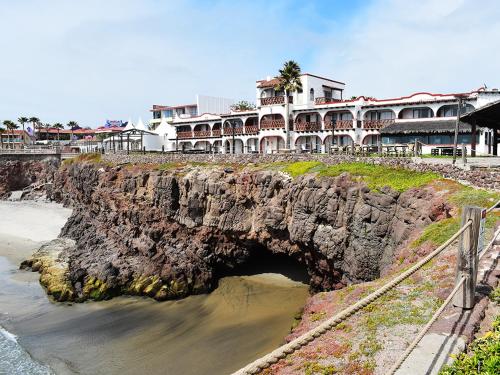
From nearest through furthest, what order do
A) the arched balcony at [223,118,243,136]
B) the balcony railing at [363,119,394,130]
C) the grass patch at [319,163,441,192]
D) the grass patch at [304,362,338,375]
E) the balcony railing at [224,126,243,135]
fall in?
the grass patch at [304,362,338,375] < the grass patch at [319,163,441,192] < the balcony railing at [363,119,394,130] < the balcony railing at [224,126,243,135] < the arched balcony at [223,118,243,136]

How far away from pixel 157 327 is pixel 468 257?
24166 mm

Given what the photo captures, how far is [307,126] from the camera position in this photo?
58.4 meters

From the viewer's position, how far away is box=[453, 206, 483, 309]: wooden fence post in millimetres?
8664

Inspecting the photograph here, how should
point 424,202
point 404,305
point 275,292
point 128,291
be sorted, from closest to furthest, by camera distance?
point 404,305, point 424,202, point 275,292, point 128,291

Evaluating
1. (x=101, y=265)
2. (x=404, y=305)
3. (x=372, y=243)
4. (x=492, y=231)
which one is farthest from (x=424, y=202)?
(x=101, y=265)

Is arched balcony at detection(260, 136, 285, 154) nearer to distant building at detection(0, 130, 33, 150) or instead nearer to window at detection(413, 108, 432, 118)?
window at detection(413, 108, 432, 118)

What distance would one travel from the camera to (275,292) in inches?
1286

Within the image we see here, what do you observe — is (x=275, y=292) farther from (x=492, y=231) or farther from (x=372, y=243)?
(x=492, y=231)

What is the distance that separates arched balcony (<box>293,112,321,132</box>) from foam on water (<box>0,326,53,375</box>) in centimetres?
4372

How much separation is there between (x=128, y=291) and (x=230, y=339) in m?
13.6

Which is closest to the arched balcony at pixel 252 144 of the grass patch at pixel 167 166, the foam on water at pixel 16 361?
the grass patch at pixel 167 166

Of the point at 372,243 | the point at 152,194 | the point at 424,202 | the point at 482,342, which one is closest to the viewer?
the point at 482,342

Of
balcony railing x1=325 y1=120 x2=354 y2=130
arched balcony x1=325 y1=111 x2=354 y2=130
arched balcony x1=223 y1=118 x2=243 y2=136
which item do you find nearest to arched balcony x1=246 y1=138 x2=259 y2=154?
arched balcony x1=223 y1=118 x2=243 y2=136

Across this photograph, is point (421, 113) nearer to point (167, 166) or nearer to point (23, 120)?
point (167, 166)
